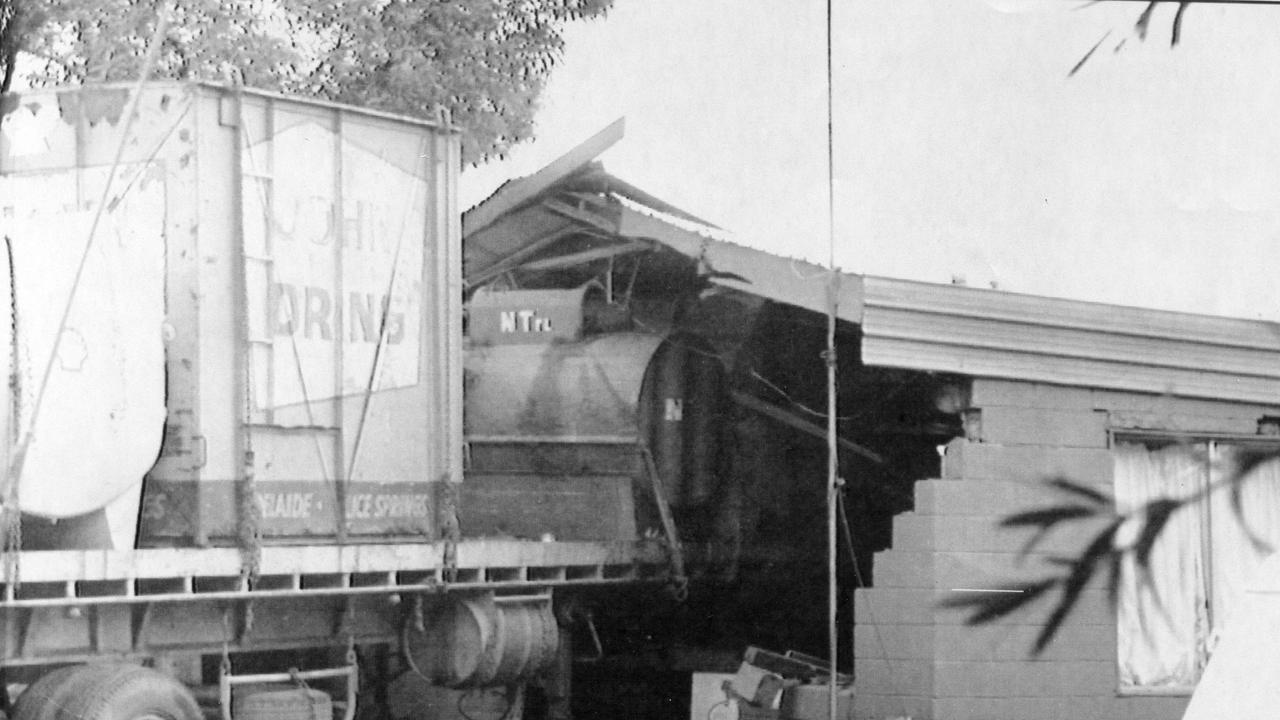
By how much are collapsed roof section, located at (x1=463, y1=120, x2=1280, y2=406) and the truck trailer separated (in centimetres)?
182

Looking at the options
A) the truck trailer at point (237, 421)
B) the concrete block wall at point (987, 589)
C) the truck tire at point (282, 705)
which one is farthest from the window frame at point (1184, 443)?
the truck tire at point (282, 705)

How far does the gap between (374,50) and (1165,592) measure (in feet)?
25.0

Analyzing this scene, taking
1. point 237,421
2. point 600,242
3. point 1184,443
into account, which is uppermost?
point 600,242

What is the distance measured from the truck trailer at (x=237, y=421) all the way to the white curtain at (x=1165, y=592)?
320 cm

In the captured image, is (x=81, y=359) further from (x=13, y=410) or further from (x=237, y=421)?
(x=237, y=421)

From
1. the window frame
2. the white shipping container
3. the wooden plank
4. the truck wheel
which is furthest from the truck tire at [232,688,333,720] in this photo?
the window frame

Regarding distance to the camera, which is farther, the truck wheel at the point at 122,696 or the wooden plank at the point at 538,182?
the wooden plank at the point at 538,182

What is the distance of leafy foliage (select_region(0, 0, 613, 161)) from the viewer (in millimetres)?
14836

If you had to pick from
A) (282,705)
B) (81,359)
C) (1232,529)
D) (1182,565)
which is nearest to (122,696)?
(282,705)

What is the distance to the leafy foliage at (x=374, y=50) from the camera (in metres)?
14.8

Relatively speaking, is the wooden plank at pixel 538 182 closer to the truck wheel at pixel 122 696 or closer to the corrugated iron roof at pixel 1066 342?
the corrugated iron roof at pixel 1066 342

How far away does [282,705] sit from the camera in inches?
397

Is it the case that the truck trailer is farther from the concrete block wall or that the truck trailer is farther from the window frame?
the window frame

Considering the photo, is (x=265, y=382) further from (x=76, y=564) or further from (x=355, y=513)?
(x=76, y=564)
